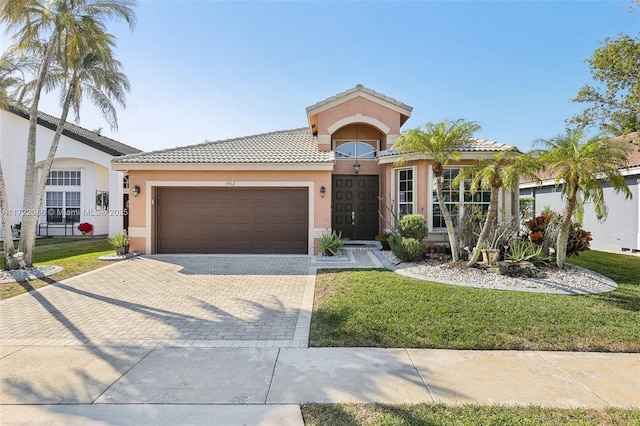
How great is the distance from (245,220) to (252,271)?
3.35 meters

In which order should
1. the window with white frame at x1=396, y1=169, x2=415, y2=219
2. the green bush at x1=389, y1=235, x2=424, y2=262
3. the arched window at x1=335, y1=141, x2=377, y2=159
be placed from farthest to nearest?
the arched window at x1=335, y1=141, x2=377, y2=159, the window with white frame at x1=396, y1=169, x2=415, y2=219, the green bush at x1=389, y1=235, x2=424, y2=262

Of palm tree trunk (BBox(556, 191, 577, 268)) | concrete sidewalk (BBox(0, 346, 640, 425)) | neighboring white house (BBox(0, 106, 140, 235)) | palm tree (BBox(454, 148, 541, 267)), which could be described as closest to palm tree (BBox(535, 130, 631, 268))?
palm tree trunk (BBox(556, 191, 577, 268))

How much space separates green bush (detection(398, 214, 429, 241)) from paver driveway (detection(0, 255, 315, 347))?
11.5 feet

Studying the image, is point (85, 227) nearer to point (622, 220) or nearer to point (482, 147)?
point (482, 147)

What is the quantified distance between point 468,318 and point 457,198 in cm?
671

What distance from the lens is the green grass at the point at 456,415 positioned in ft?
10.3

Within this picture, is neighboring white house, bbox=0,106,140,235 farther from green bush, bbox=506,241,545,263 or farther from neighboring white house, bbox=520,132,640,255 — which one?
neighboring white house, bbox=520,132,640,255

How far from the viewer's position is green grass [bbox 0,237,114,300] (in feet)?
26.8

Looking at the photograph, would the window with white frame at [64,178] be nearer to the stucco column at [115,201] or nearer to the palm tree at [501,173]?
the stucco column at [115,201]

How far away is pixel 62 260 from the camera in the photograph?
1163 cm

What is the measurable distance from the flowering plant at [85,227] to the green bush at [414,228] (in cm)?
1871

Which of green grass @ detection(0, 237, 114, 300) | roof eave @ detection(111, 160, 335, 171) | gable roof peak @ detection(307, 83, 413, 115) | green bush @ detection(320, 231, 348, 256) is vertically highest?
gable roof peak @ detection(307, 83, 413, 115)

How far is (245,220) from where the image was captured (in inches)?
495

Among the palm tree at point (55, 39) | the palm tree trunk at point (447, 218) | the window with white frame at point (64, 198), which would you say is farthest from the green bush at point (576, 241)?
the window with white frame at point (64, 198)
